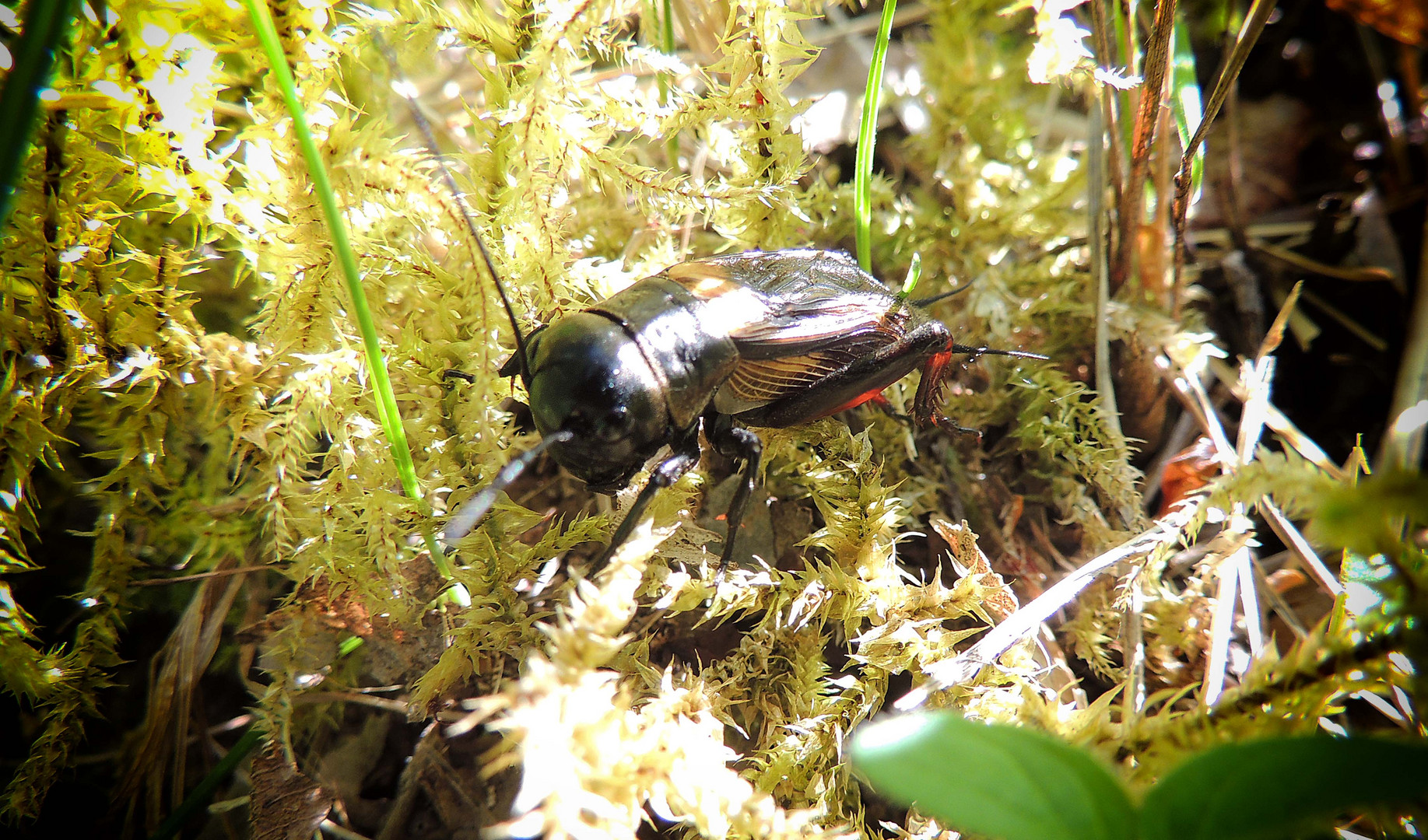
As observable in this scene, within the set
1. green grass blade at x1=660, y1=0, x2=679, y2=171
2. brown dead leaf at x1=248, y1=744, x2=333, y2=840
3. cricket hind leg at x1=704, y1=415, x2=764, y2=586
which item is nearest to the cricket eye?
cricket hind leg at x1=704, y1=415, x2=764, y2=586

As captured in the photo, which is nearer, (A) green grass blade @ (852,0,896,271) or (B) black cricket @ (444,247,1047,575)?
(B) black cricket @ (444,247,1047,575)

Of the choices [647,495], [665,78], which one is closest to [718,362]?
[647,495]

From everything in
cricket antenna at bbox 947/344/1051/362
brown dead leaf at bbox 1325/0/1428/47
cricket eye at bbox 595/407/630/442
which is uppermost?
brown dead leaf at bbox 1325/0/1428/47

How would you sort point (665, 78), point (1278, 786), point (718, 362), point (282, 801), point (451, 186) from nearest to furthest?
point (1278, 786)
point (451, 186)
point (282, 801)
point (718, 362)
point (665, 78)

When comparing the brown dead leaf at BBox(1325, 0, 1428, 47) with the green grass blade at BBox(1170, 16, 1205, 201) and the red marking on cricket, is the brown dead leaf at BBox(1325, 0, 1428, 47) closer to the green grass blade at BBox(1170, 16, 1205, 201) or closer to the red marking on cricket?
the green grass blade at BBox(1170, 16, 1205, 201)

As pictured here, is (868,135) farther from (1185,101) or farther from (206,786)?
(206,786)

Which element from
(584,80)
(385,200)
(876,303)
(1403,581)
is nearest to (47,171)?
(385,200)

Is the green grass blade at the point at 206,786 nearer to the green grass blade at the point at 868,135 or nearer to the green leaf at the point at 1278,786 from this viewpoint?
the green leaf at the point at 1278,786
